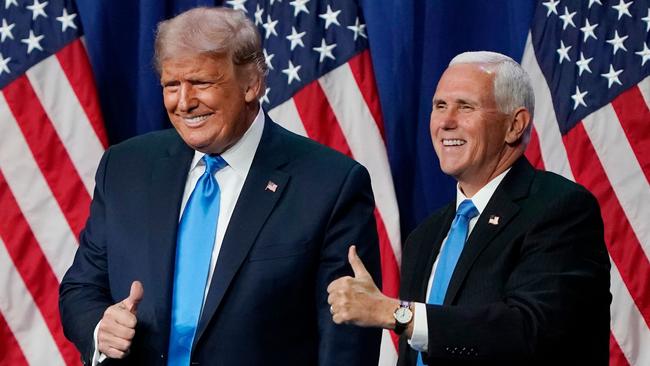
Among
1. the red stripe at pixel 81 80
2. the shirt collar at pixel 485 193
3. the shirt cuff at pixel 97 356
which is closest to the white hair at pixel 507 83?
the shirt collar at pixel 485 193

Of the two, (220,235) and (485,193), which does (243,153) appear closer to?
(220,235)

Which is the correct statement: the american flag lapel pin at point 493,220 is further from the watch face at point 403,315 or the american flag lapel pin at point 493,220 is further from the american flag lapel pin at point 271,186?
the american flag lapel pin at point 271,186

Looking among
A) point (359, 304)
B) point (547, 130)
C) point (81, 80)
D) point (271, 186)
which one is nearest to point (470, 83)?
point (271, 186)

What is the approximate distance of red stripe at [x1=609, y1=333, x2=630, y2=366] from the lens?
3.84m

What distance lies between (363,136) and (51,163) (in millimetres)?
1107

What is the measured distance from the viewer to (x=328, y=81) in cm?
417

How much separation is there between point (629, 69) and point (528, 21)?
464 mm

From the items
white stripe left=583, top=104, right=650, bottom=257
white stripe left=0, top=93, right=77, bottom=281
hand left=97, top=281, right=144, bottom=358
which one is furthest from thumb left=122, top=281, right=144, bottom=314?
white stripe left=583, top=104, right=650, bottom=257

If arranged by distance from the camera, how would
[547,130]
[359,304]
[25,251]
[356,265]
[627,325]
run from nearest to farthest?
[359,304] < [356,265] < [627,325] < [547,130] < [25,251]

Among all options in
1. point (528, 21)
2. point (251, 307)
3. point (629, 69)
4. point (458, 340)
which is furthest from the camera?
point (528, 21)

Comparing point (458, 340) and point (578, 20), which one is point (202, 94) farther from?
point (578, 20)

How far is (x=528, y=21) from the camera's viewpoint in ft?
13.8

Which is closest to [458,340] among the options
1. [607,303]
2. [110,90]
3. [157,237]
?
[607,303]

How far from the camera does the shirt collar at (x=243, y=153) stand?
263 centimetres
